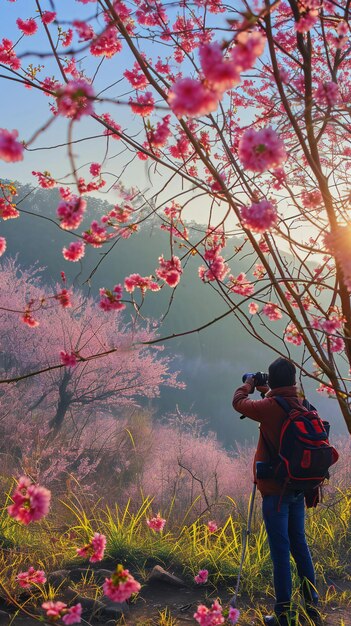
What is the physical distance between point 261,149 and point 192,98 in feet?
0.87

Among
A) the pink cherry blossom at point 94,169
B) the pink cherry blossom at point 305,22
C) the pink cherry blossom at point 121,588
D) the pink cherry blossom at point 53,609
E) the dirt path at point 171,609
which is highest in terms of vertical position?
the pink cherry blossom at point 94,169

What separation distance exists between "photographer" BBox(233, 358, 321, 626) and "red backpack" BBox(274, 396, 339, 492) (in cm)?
7

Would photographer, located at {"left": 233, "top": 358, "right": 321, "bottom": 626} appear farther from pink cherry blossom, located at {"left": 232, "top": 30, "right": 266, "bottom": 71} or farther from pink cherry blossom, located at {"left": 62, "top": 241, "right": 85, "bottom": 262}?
pink cherry blossom, located at {"left": 232, "top": 30, "right": 266, "bottom": 71}

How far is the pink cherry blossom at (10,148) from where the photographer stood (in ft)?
5.20

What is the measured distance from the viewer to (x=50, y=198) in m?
43.5

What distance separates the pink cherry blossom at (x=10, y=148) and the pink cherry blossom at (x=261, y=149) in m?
0.68

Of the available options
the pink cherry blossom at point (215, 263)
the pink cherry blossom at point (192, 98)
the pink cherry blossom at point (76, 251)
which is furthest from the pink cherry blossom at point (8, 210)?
the pink cherry blossom at point (192, 98)

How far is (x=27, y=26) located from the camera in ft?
10.8

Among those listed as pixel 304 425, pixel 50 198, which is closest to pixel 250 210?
pixel 304 425

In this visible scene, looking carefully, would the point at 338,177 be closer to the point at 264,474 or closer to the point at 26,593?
the point at 264,474

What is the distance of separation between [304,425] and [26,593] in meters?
2.34

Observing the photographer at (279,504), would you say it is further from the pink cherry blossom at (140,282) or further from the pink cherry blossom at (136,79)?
the pink cherry blossom at (136,79)

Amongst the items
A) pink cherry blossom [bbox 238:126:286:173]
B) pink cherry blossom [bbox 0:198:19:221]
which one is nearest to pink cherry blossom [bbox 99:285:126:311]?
pink cherry blossom [bbox 0:198:19:221]

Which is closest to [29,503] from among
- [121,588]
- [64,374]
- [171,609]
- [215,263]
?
[121,588]
